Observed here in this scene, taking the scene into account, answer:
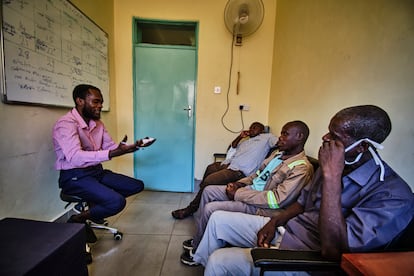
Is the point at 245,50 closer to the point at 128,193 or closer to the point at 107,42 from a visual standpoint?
the point at 107,42

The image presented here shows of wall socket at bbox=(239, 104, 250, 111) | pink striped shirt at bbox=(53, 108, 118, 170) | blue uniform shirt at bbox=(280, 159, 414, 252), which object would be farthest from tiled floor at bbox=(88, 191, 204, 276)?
wall socket at bbox=(239, 104, 250, 111)

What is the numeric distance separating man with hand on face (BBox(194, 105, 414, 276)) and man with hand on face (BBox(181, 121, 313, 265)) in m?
0.19

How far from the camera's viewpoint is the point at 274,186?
4.92ft

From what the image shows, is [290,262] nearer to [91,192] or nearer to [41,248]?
[41,248]

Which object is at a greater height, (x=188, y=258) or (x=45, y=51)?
(x=45, y=51)

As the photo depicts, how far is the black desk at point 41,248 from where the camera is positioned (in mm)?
853

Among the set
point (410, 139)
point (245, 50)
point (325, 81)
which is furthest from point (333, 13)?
point (245, 50)

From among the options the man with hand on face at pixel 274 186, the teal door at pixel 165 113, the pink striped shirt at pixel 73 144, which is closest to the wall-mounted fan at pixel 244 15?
the teal door at pixel 165 113

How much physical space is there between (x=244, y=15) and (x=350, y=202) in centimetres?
246

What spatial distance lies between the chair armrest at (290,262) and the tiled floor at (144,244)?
0.99 m

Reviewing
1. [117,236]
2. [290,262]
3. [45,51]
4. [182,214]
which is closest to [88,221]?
[117,236]

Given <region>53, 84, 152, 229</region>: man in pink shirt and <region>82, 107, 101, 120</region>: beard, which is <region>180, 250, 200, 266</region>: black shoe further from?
<region>82, 107, 101, 120</region>: beard

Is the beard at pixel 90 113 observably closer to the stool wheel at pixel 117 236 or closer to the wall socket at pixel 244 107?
the stool wheel at pixel 117 236

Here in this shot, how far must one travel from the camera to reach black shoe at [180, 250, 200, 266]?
159 centimetres
